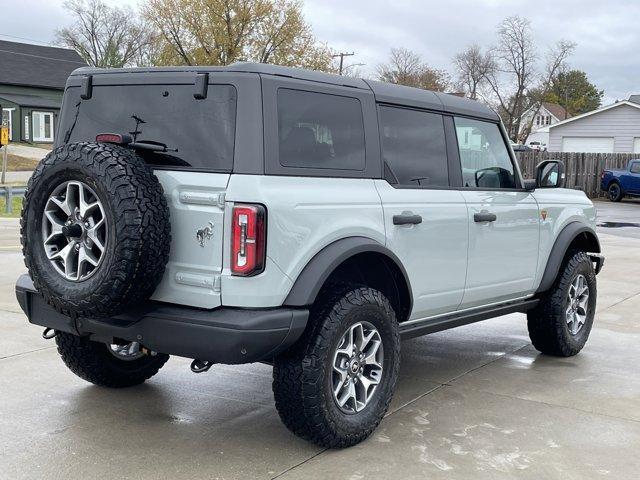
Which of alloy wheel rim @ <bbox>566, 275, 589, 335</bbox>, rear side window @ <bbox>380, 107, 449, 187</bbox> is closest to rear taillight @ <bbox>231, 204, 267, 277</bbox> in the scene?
rear side window @ <bbox>380, 107, 449, 187</bbox>

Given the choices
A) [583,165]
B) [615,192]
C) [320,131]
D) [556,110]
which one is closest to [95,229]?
[320,131]

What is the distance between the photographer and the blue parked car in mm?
29969

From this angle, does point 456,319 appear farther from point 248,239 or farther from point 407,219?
point 248,239

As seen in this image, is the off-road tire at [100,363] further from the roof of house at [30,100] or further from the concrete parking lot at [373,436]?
the roof of house at [30,100]

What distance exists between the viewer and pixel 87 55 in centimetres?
7400

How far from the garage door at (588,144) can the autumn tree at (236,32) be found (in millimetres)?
15159

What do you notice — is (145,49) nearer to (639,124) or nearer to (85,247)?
(639,124)

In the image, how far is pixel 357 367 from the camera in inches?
169

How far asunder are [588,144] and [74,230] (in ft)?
129

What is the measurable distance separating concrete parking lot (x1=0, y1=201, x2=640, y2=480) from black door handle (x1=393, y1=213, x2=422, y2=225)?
117 centimetres

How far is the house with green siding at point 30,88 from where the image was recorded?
50.5m

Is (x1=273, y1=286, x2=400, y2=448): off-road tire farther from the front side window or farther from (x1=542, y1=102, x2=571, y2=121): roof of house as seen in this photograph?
(x1=542, y1=102, x2=571, y2=121): roof of house

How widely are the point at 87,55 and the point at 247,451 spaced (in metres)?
75.1

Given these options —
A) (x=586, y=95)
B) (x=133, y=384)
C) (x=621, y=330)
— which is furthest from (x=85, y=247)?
(x=586, y=95)
